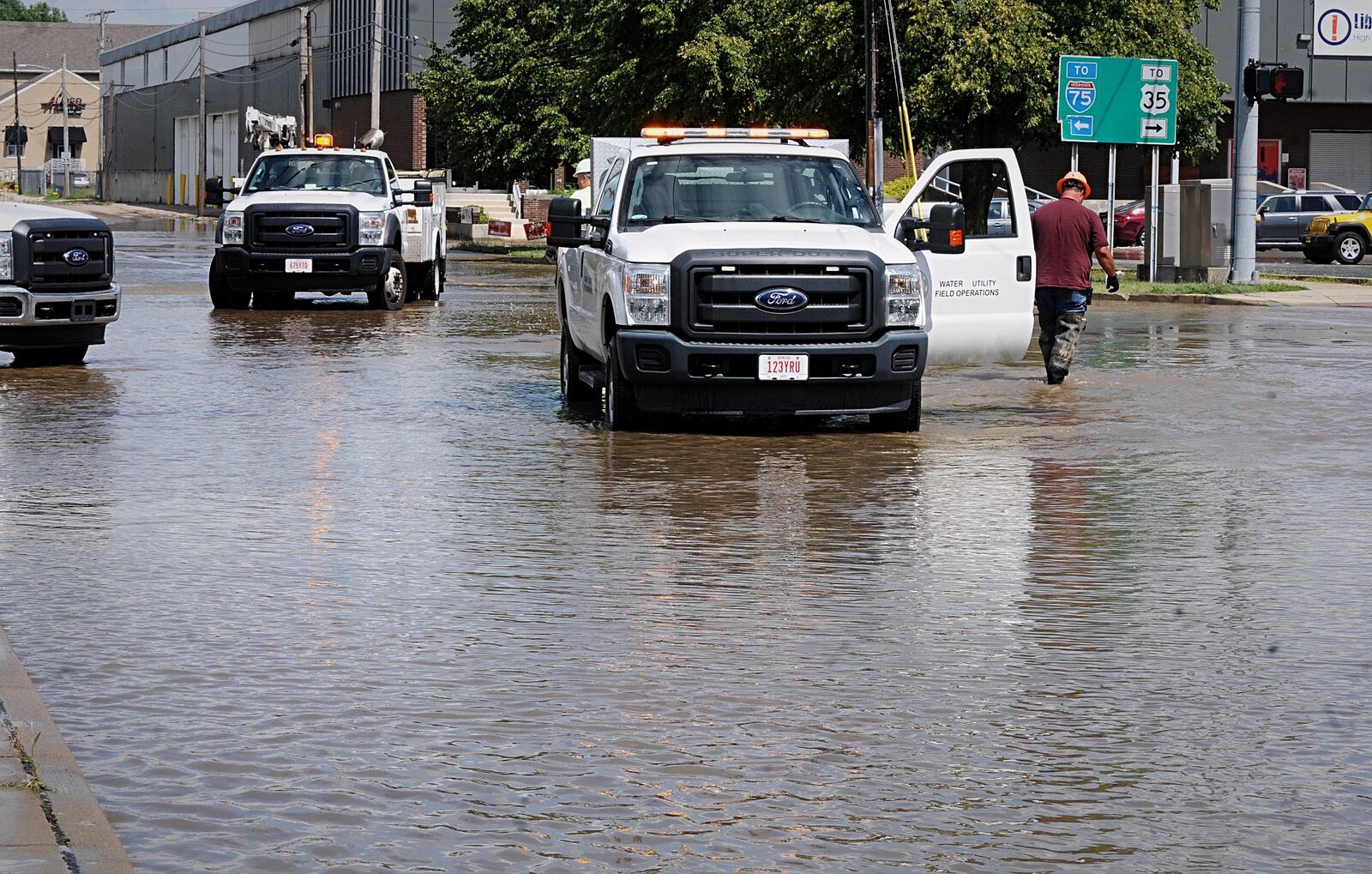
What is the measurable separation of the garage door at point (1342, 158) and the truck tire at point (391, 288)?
5146 cm

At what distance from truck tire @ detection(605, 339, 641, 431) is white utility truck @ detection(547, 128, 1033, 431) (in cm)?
1

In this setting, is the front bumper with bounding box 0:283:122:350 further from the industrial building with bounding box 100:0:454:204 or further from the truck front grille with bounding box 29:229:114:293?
the industrial building with bounding box 100:0:454:204

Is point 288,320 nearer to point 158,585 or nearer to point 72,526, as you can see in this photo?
point 72,526

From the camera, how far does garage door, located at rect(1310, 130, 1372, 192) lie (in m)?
73.9

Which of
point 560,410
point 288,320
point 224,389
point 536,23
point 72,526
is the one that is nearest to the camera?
point 72,526

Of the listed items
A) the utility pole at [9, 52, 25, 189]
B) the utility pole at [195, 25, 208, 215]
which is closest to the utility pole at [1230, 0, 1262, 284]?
the utility pole at [195, 25, 208, 215]

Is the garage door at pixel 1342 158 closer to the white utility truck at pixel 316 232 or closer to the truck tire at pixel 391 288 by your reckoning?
the white utility truck at pixel 316 232

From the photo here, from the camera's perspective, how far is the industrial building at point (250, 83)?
8631cm

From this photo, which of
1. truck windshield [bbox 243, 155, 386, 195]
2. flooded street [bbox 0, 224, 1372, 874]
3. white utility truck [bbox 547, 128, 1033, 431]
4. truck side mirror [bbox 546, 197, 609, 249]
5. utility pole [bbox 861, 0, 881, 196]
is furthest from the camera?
utility pole [bbox 861, 0, 881, 196]

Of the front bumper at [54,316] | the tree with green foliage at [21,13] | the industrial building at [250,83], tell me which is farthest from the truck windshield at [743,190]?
the tree with green foliage at [21,13]

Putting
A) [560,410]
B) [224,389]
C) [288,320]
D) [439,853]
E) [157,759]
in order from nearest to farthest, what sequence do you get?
[439,853] → [157,759] → [560,410] → [224,389] → [288,320]

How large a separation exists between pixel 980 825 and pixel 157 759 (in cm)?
227

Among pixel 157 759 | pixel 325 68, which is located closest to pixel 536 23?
pixel 325 68

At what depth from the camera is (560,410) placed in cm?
1608
